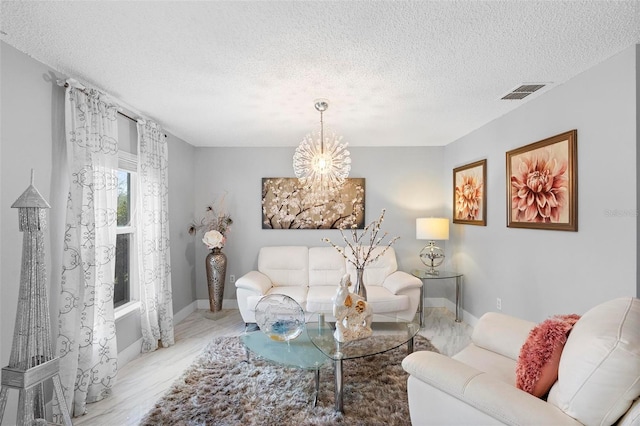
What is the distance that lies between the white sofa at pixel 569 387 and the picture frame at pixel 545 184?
1.38 meters

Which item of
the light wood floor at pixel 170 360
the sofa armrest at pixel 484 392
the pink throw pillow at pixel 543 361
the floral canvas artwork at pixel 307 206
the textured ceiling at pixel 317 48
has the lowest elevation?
the light wood floor at pixel 170 360

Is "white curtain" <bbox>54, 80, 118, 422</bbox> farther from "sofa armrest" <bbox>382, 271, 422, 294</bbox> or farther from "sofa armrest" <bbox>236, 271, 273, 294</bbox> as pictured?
"sofa armrest" <bbox>382, 271, 422, 294</bbox>

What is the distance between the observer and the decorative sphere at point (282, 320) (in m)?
2.62

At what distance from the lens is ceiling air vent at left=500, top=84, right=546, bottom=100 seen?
2.59 m

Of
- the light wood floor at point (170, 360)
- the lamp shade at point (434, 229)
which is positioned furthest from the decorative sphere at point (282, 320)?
the lamp shade at point (434, 229)

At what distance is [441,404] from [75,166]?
270 cm

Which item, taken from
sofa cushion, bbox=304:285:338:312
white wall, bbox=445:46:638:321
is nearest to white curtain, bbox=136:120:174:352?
sofa cushion, bbox=304:285:338:312

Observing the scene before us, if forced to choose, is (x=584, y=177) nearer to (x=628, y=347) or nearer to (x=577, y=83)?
(x=577, y=83)

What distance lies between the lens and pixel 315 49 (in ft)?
6.53

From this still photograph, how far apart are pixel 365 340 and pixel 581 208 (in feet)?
6.06

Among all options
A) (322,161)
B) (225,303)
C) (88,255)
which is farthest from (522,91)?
(225,303)

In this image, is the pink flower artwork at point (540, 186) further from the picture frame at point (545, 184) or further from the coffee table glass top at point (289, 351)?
the coffee table glass top at point (289, 351)

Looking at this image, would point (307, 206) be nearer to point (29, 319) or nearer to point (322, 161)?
point (322, 161)

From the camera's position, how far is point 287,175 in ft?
15.7
